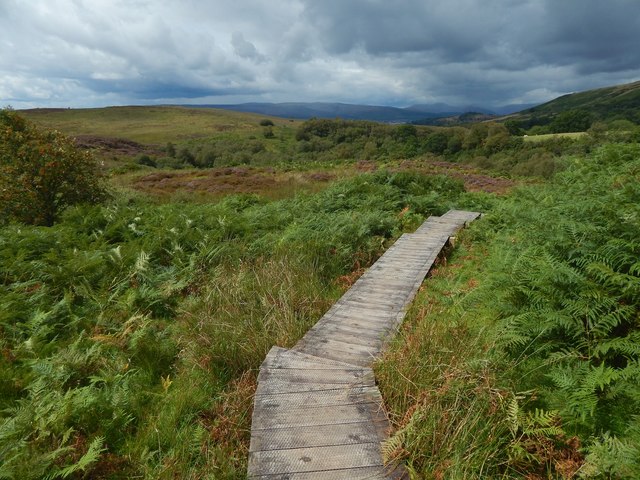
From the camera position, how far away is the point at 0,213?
30.6 ft

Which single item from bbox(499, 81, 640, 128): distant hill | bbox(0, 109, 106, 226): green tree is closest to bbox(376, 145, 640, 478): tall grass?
bbox(0, 109, 106, 226): green tree

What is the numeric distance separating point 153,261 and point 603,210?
288 inches

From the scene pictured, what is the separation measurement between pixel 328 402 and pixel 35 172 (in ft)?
33.5

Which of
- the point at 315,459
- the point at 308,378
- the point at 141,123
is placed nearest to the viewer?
the point at 315,459

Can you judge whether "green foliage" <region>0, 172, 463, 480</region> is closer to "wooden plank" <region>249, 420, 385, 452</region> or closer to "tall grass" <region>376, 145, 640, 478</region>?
"wooden plank" <region>249, 420, 385, 452</region>

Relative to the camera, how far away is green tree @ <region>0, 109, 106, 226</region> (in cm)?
928

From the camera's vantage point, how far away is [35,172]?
9.47 meters

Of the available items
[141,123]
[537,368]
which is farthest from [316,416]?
[141,123]

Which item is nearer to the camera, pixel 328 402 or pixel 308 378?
pixel 328 402

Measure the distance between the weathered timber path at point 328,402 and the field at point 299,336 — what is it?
213mm

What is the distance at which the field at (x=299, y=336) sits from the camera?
2.61 m

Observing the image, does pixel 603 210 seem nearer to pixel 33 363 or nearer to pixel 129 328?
pixel 129 328

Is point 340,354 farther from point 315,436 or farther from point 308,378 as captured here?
point 315,436

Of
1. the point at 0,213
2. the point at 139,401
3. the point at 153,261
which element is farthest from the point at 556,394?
the point at 0,213
